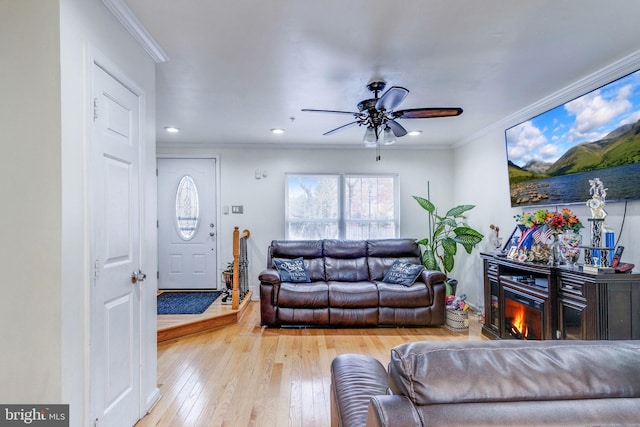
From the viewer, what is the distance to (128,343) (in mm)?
1986

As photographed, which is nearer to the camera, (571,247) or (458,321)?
(571,247)

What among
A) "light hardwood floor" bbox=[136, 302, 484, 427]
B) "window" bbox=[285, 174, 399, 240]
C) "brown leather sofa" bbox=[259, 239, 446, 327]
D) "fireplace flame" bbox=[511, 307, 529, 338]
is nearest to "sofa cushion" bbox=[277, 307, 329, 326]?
"brown leather sofa" bbox=[259, 239, 446, 327]

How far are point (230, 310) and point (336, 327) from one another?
133 centimetres

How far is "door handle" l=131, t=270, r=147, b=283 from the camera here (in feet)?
6.68

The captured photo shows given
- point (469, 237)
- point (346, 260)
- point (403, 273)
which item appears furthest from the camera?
point (346, 260)

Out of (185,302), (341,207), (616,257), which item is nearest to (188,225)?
(185,302)

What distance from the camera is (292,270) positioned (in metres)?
4.30

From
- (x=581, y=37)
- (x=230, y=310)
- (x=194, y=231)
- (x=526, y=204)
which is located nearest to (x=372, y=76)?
(x=581, y=37)

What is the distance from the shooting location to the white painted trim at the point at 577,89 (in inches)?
96.7

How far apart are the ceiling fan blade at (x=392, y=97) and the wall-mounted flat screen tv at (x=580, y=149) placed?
1584 millimetres

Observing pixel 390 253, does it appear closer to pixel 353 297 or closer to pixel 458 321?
pixel 353 297

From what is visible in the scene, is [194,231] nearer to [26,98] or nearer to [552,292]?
[26,98]

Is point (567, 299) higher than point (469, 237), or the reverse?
point (469, 237)

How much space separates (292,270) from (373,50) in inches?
111
